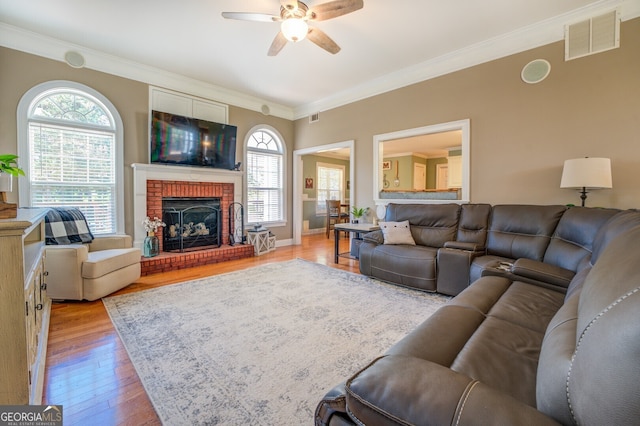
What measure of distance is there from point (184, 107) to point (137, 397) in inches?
176

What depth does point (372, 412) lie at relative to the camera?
742 mm

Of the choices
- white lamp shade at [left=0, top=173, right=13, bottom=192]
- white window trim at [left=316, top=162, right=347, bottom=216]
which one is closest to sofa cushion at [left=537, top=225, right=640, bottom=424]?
white lamp shade at [left=0, top=173, right=13, bottom=192]

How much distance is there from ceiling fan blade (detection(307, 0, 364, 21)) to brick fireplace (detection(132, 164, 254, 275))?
10.6ft

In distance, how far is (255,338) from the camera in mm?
2211

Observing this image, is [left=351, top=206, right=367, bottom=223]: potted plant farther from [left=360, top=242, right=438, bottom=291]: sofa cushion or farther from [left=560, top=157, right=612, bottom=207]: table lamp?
[left=560, top=157, right=612, bottom=207]: table lamp

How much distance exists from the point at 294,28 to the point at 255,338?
282 centimetres

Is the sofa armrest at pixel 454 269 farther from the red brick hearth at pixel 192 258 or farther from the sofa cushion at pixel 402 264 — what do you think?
the red brick hearth at pixel 192 258

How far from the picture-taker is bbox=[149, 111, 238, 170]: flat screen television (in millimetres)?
4375

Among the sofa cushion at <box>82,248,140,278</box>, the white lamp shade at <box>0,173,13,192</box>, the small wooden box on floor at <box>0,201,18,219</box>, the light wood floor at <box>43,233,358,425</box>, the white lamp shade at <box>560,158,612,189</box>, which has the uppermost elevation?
the white lamp shade at <box>560,158,612,189</box>

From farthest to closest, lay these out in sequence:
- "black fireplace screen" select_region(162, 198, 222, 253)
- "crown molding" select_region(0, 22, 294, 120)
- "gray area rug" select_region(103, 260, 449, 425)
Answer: "black fireplace screen" select_region(162, 198, 222, 253) → "crown molding" select_region(0, 22, 294, 120) → "gray area rug" select_region(103, 260, 449, 425)

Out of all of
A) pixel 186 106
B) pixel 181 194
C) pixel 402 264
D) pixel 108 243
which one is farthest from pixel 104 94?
pixel 402 264

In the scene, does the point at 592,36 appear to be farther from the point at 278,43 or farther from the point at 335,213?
the point at 335,213

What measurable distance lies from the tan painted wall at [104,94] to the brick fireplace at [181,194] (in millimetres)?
175

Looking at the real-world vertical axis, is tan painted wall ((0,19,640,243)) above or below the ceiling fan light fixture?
below
